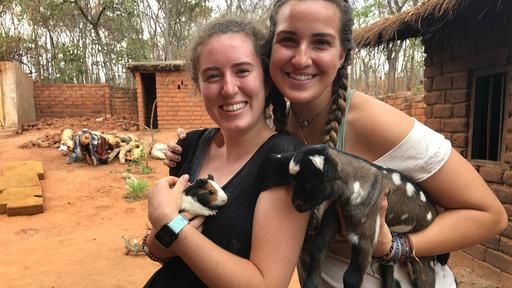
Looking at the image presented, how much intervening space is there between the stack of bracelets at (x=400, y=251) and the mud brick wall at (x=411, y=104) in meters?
6.74

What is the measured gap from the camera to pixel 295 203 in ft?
4.48

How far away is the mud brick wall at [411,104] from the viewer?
829 centimetres

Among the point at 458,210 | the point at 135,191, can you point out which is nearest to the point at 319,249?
the point at 458,210

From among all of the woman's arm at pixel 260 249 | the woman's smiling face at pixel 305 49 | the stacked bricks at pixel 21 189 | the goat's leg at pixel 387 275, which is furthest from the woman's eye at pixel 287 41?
the stacked bricks at pixel 21 189

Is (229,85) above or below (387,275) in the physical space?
above

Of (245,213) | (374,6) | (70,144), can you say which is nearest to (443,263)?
(245,213)

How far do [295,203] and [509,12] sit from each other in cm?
411

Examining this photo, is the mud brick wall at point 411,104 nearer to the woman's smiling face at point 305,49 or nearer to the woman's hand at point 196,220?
the woman's smiling face at point 305,49

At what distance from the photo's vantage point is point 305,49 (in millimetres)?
1561

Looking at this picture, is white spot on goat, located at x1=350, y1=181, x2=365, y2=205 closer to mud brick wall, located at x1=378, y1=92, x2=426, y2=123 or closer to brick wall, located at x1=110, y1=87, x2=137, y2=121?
mud brick wall, located at x1=378, y1=92, x2=426, y2=123

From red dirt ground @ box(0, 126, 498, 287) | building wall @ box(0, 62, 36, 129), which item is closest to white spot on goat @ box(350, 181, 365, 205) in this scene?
red dirt ground @ box(0, 126, 498, 287)

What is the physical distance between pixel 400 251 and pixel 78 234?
253 inches

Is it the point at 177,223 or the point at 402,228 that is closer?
the point at 177,223

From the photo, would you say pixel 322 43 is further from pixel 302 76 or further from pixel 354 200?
pixel 354 200
